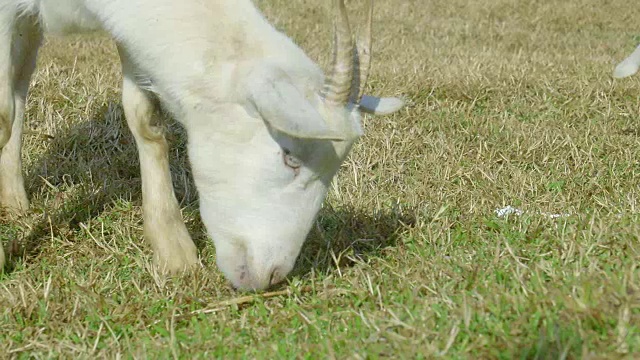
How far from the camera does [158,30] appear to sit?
3424 mm

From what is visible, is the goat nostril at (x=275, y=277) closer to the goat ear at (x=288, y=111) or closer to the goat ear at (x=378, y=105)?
the goat ear at (x=288, y=111)

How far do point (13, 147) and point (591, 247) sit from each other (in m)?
3.05

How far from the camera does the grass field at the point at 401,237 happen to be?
8.63 feet

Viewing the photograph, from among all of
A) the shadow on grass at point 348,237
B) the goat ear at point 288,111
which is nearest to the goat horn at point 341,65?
the goat ear at point 288,111

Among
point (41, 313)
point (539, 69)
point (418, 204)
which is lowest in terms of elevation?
point (539, 69)

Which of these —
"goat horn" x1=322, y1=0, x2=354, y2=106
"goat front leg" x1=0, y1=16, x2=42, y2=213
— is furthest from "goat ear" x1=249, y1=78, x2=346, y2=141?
"goat front leg" x1=0, y1=16, x2=42, y2=213

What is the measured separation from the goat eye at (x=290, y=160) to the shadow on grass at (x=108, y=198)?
58 centimetres

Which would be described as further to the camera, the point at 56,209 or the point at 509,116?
the point at 509,116

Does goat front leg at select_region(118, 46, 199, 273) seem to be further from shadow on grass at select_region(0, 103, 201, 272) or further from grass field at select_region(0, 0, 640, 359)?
shadow on grass at select_region(0, 103, 201, 272)

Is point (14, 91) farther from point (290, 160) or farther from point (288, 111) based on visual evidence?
point (288, 111)

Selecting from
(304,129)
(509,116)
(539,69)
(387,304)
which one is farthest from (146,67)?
(539,69)

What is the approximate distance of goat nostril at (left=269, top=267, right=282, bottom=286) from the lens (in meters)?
3.26

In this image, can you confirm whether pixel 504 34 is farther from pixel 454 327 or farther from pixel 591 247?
pixel 454 327

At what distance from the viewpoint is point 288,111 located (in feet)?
9.69
